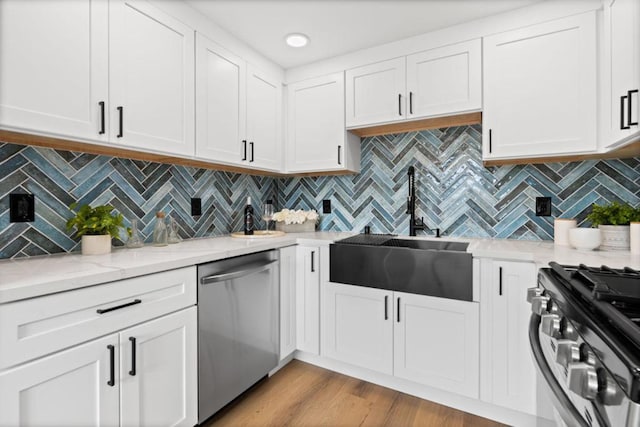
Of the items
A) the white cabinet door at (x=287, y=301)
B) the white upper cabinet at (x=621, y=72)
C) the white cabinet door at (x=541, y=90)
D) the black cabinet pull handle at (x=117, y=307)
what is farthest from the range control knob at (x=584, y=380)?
the white cabinet door at (x=287, y=301)

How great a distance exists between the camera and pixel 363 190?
2674 millimetres

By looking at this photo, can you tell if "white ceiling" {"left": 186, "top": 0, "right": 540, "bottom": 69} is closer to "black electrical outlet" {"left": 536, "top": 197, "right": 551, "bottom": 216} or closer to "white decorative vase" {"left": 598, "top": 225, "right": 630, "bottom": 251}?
"black electrical outlet" {"left": 536, "top": 197, "right": 551, "bottom": 216}

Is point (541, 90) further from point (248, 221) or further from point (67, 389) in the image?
point (67, 389)

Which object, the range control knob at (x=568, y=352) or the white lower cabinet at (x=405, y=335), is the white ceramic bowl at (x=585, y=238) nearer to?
the white lower cabinet at (x=405, y=335)

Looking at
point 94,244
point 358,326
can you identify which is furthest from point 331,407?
point 94,244

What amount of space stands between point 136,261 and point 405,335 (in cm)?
151

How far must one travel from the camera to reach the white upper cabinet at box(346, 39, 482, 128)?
196 cm

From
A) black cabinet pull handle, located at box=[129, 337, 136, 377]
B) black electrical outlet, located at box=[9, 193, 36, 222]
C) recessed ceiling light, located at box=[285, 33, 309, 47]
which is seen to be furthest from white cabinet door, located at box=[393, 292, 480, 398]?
black electrical outlet, located at box=[9, 193, 36, 222]

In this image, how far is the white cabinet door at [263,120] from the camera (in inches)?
89.4

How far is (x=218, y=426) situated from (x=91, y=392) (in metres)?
0.76

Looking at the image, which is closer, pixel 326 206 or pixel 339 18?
pixel 339 18

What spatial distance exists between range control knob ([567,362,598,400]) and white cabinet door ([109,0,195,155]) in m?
1.83

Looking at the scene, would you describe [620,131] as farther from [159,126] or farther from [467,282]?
[159,126]

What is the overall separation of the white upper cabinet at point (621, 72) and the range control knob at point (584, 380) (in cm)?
124
